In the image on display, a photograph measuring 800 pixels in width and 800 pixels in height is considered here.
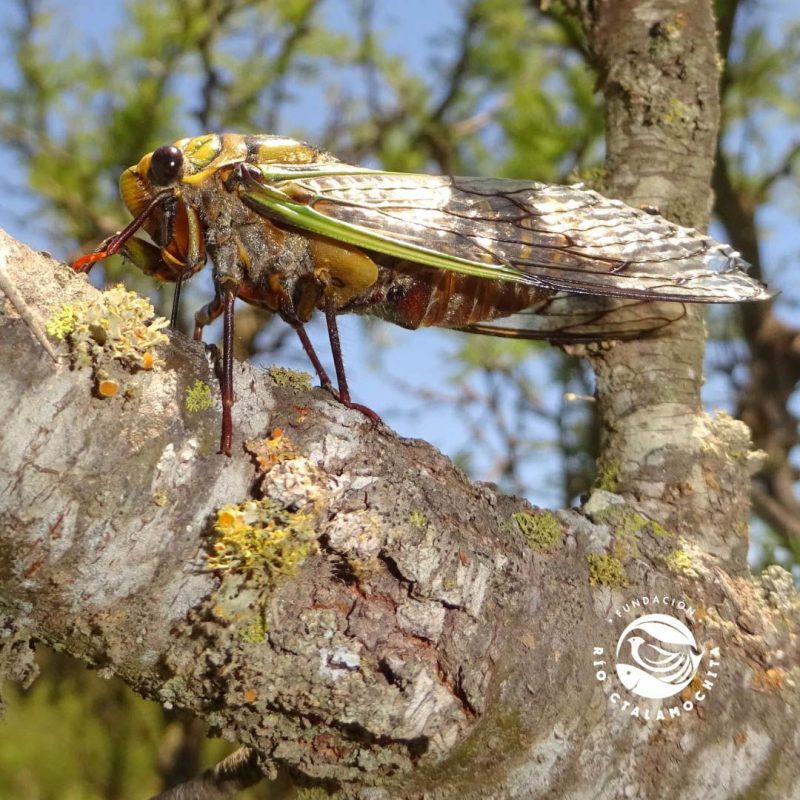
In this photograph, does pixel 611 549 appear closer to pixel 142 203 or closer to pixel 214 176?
pixel 214 176

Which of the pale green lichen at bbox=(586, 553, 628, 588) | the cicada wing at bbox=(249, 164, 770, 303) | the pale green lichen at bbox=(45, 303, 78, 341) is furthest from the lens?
the cicada wing at bbox=(249, 164, 770, 303)

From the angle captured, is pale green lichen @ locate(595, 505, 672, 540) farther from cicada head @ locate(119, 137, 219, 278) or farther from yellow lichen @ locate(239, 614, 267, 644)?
cicada head @ locate(119, 137, 219, 278)

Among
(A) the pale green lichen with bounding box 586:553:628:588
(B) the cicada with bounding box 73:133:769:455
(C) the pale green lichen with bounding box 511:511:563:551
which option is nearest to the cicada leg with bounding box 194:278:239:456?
(B) the cicada with bounding box 73:133:769:455

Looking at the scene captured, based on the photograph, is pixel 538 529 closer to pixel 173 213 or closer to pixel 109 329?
pixel 109 329

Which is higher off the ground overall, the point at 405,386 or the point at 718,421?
the point at 405,386

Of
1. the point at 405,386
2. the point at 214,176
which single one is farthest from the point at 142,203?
the point at 405,386

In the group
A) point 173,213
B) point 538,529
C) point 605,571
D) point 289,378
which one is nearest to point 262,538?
point 289,378
